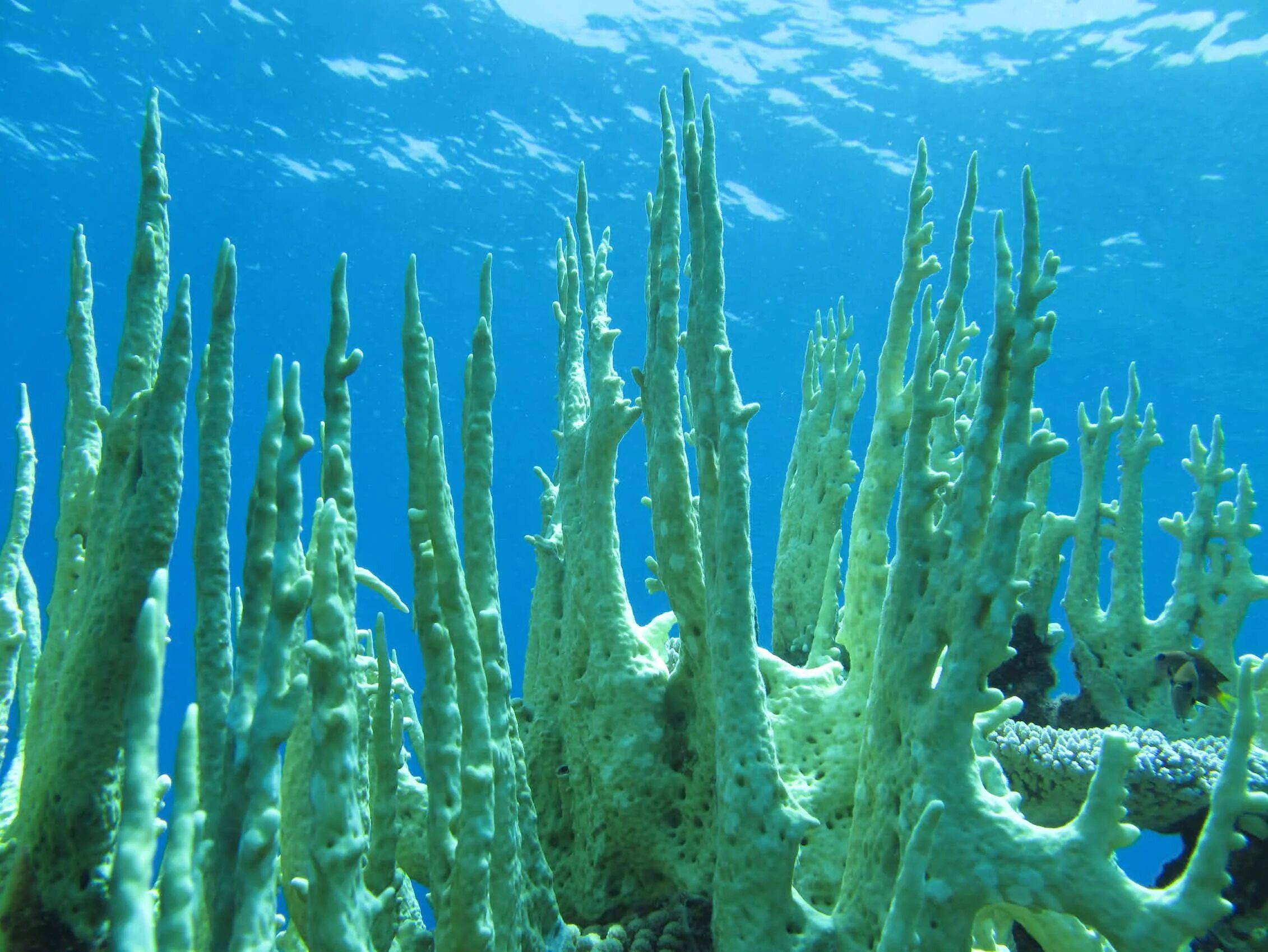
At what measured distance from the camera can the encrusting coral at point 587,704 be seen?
4.89ft

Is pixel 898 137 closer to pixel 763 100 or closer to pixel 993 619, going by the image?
pixel 763 100

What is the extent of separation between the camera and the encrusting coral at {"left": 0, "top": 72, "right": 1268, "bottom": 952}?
1489 mm

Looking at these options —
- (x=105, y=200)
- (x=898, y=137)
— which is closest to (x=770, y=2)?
(x=898, y=137)

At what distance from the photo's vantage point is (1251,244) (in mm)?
20609

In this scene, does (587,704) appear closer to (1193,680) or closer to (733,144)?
(1193,680)

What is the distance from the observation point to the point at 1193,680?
3756 millimetres

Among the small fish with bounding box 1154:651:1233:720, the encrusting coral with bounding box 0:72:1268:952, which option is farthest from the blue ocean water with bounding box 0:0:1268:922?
the small fish with bounding box 1154:651:1233:720

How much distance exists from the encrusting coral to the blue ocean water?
26.5 feet

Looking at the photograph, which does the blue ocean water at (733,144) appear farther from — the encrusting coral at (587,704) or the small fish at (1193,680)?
the small fish at (1193,680)

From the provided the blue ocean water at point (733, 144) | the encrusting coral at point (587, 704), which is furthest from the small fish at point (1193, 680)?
the blue ocean water at point (733, 144)

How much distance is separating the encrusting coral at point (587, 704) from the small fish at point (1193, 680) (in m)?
0.72

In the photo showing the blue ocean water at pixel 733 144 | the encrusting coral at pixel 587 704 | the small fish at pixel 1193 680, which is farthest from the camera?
the blue ocean water at pixel 733 144

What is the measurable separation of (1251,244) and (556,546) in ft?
79.1

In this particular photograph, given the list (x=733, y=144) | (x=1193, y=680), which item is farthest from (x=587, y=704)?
(x=733, y=144)
